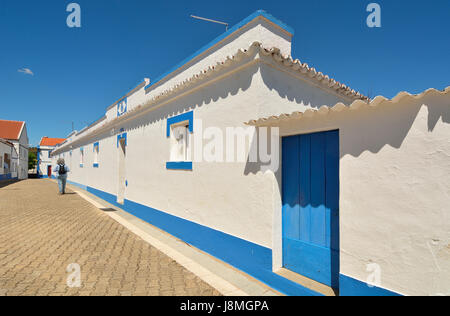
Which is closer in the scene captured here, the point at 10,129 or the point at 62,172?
the point at 62,172

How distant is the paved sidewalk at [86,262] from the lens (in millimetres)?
3207

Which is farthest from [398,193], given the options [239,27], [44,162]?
[44,162]

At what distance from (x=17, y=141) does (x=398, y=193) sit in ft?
133

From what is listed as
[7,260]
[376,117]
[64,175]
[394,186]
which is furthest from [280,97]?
[64,175]

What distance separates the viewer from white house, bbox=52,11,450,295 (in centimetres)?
222

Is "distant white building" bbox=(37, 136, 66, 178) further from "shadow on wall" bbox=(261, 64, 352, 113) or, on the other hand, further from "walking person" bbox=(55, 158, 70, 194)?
"shadow on wall" bbox=(261, 64, 352, 113)

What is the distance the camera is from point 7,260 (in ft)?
13.3

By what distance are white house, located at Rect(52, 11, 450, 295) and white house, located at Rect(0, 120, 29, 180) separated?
1268 inches

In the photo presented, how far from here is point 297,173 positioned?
11.3 feet

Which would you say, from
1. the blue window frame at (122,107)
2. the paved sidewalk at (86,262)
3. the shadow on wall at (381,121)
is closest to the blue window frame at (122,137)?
the blue window frame at (122,107)

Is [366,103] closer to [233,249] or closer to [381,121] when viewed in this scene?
[381,121]

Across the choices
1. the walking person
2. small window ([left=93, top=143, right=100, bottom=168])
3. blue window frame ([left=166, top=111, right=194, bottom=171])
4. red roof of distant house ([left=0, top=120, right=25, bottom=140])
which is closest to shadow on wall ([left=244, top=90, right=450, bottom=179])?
blue window frame ([left=166, top=111, right=194, bottom=171])

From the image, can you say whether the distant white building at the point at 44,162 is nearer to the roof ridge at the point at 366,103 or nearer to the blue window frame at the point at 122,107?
the blue window frame at the point at 122,107
